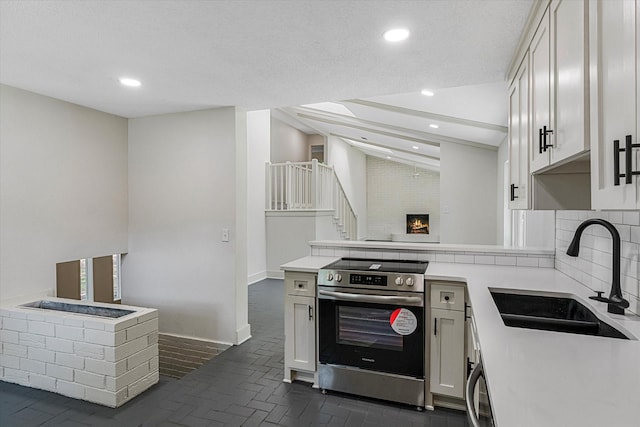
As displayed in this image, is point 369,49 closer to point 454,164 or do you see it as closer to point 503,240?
point 503,240

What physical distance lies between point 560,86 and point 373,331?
6.12 ft

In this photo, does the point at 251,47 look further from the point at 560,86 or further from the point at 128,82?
the point at 560,86

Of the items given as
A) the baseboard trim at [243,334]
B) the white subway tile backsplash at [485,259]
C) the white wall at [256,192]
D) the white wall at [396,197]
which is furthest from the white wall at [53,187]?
the white wall at [396,197]

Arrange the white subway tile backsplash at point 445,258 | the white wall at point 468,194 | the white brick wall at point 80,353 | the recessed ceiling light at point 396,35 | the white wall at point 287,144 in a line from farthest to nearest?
1. the white wall at point 287,144
2. the white wall at point 468,194
3. the white subway tile backsplash at point 445,258
4. the white brick wall at point 80,353
5. the recessed ceiling light at point 396,35

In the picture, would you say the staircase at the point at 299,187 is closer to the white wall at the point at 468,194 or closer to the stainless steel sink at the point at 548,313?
the white wall at the point at 468,194

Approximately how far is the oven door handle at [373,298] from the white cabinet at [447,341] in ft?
0.44

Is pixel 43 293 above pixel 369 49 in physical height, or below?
below

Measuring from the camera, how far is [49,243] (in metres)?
3.33

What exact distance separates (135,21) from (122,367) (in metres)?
2.35

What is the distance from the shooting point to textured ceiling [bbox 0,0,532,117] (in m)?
1.85

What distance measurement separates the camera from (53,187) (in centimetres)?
336

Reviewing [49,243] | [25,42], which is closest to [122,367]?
[49,243]

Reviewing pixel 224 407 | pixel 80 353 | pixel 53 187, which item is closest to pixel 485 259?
pixel 224 407

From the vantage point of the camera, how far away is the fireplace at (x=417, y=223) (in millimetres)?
12320
